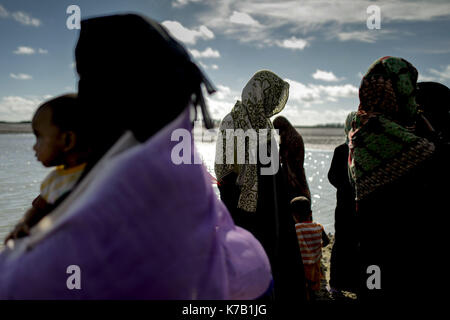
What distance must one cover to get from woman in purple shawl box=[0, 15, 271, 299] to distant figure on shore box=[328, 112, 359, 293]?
2957mm

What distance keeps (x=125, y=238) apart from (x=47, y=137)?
56 centimetres

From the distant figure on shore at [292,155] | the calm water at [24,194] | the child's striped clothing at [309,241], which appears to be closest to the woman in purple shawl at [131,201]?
the child's striped clothing at [309,241]

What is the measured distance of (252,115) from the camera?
11.0ft

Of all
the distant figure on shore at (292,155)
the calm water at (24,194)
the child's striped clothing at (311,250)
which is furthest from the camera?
the calm water at (24,194)

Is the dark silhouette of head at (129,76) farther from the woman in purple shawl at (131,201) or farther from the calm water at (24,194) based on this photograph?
the calm water at (24,194)

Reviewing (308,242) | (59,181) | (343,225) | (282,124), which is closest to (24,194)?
(282,124)

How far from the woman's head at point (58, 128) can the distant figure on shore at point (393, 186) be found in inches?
66.6

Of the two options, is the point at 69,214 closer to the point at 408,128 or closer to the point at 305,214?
the point at 408,128

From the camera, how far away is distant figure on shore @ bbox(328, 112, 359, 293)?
381 centimetres

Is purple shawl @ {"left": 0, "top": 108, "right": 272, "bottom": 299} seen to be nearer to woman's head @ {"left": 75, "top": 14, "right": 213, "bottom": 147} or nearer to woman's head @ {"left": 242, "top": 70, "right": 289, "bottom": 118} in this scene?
woman's head @ {"left": 75, "top": 14, "right": 213, "bottom": 147}

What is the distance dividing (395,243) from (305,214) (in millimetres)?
2056

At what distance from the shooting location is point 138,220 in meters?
0.81

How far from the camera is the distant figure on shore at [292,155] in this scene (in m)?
4.19

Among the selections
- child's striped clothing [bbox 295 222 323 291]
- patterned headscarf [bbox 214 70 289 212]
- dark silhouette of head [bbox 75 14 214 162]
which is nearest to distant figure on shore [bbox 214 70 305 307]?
patterned headscarf [bbox 214 70 289 212]
